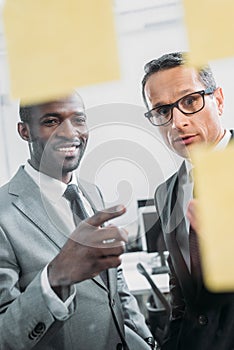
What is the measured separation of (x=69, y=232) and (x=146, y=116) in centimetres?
10

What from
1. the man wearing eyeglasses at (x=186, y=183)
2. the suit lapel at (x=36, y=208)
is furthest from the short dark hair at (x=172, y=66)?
the suit lapel at (x=36, y=208)

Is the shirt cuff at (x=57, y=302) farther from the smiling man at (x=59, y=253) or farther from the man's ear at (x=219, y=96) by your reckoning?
the man's ear at (x=219, y=96)

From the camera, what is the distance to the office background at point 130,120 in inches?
12.8

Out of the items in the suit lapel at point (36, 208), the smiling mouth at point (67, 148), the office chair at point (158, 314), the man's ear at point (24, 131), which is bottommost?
the office chair at point (158, 314)

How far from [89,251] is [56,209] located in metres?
0.04

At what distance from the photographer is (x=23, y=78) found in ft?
1.08

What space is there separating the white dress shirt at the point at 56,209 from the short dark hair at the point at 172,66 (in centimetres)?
8

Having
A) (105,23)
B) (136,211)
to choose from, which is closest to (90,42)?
(105,23)

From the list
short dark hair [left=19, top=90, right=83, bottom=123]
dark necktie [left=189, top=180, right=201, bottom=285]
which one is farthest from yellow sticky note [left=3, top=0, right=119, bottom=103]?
dark necktie [left=189, top=180, right=201, bottom=285]

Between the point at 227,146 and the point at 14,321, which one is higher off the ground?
the point at 227,146

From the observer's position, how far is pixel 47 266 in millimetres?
325

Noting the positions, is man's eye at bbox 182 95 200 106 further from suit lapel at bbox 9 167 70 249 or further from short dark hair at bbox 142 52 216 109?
suit lapel at bbox 9 167 70 249

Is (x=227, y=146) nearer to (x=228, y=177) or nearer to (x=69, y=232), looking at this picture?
(x=228, y=177)

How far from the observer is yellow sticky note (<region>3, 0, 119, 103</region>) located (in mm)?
320
